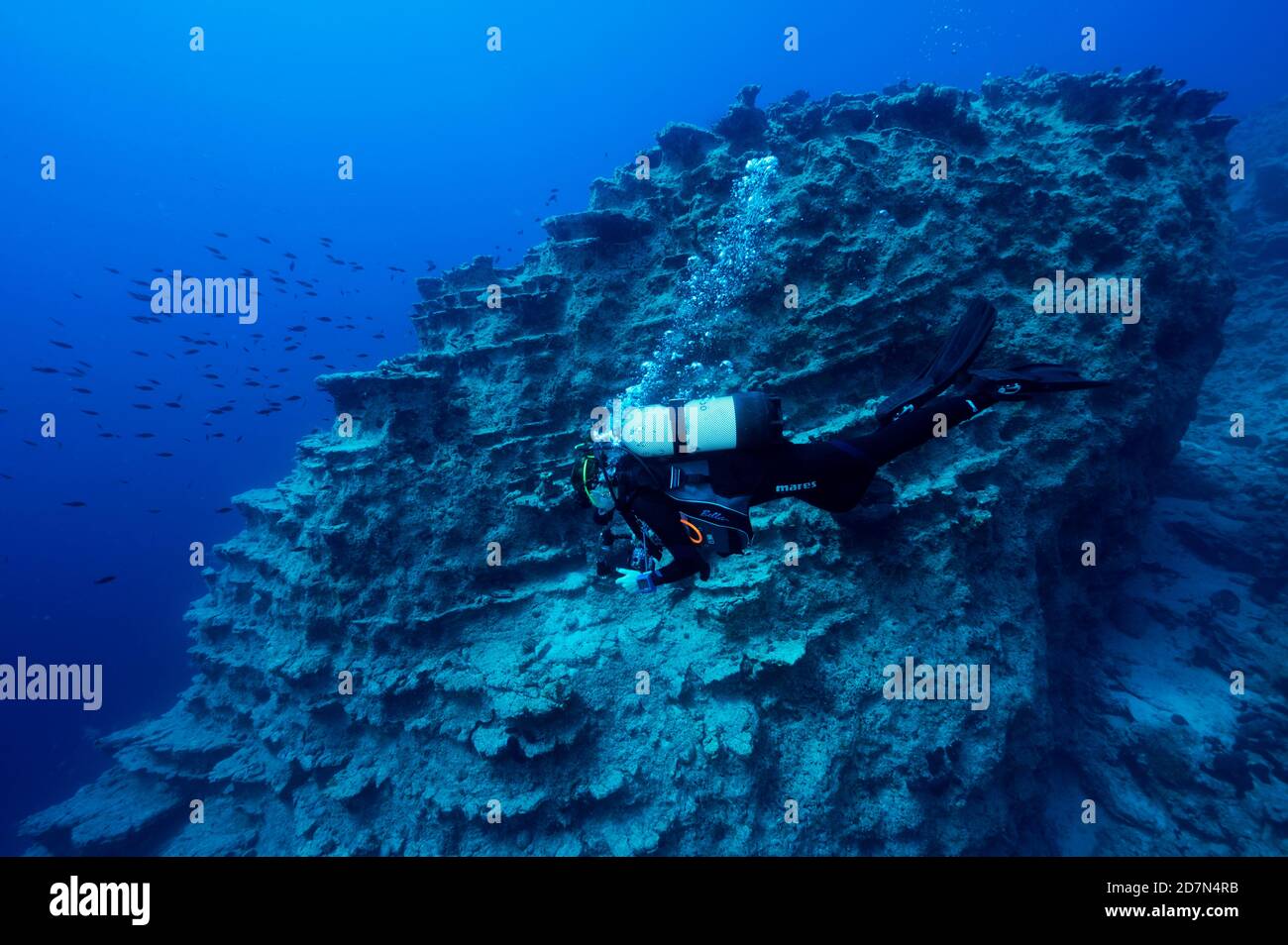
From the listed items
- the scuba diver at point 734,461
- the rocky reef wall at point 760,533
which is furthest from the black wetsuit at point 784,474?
the rocky reef wall at point 760,533

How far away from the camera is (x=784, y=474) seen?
5.45m

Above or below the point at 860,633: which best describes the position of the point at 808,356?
above

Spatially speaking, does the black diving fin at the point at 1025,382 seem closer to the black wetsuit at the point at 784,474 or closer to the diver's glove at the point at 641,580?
the black wetsuit at the point at 784,474

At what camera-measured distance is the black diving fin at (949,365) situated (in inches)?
228

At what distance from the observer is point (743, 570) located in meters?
7.43

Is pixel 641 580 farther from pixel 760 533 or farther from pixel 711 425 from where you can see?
pixel 760 533

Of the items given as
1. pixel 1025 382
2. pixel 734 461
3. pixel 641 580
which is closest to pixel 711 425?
pixel 734 461

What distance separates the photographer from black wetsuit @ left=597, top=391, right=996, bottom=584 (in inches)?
202

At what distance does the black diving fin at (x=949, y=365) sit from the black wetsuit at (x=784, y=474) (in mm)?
128

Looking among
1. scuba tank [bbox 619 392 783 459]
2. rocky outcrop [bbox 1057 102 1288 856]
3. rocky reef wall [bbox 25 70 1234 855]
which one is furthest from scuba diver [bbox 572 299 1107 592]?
rocky outcrop [bbox 1057 102 1288 856]

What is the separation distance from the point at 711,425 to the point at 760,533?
10.3 feet

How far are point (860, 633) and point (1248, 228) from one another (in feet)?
96.9
